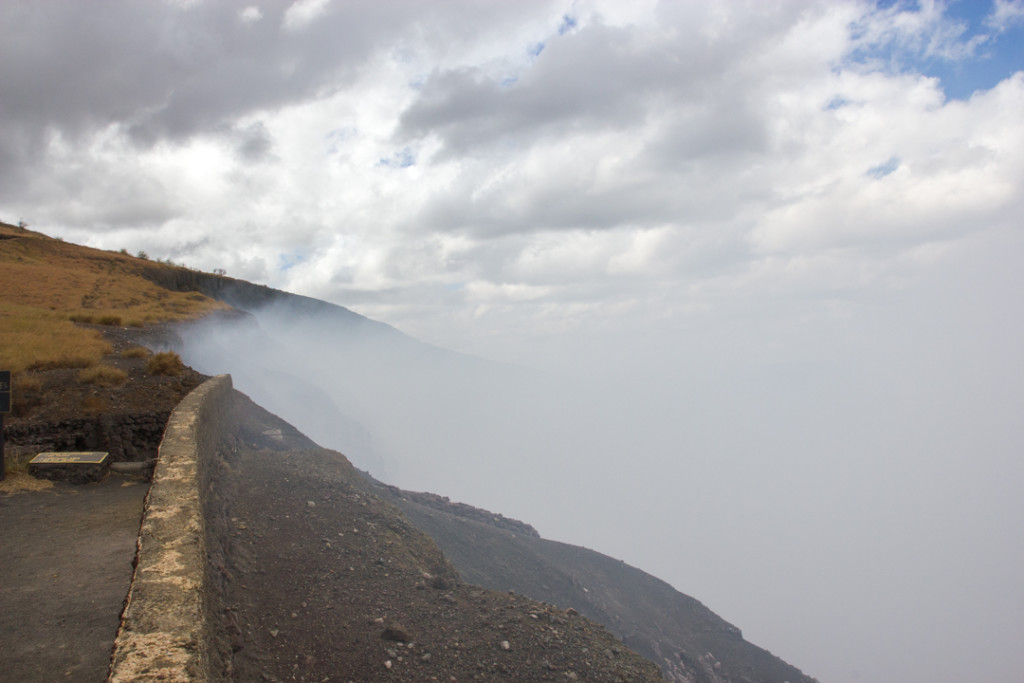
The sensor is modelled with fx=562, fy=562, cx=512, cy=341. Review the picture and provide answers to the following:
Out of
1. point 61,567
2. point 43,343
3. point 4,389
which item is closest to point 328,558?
point 61,567

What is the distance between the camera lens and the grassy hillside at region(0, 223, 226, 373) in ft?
41.2

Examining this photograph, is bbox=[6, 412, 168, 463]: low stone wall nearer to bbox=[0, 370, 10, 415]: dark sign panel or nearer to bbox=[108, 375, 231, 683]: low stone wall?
bbox=[0, 370, 10, 415]: dark sign panel

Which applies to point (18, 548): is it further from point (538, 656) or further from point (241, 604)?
point (538, 656)

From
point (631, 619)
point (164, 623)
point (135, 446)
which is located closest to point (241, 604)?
point (164, 623)

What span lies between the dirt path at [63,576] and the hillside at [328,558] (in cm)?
109

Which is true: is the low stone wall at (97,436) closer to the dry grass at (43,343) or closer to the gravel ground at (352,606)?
the gravel ground at (352,606)

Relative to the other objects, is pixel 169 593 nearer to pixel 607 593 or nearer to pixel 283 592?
pixel 283 592

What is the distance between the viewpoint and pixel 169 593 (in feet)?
12.1

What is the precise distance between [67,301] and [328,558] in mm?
21087

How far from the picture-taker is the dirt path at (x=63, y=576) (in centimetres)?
365

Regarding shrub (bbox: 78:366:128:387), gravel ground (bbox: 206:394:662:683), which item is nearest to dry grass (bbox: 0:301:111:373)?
shrub (bbox: 78:366:128:387)

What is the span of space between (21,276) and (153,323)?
29.8ft

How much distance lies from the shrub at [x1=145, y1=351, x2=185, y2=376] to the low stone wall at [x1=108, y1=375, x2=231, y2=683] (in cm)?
743

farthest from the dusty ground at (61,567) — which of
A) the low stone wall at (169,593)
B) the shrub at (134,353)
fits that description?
the shrub at (134,353)
